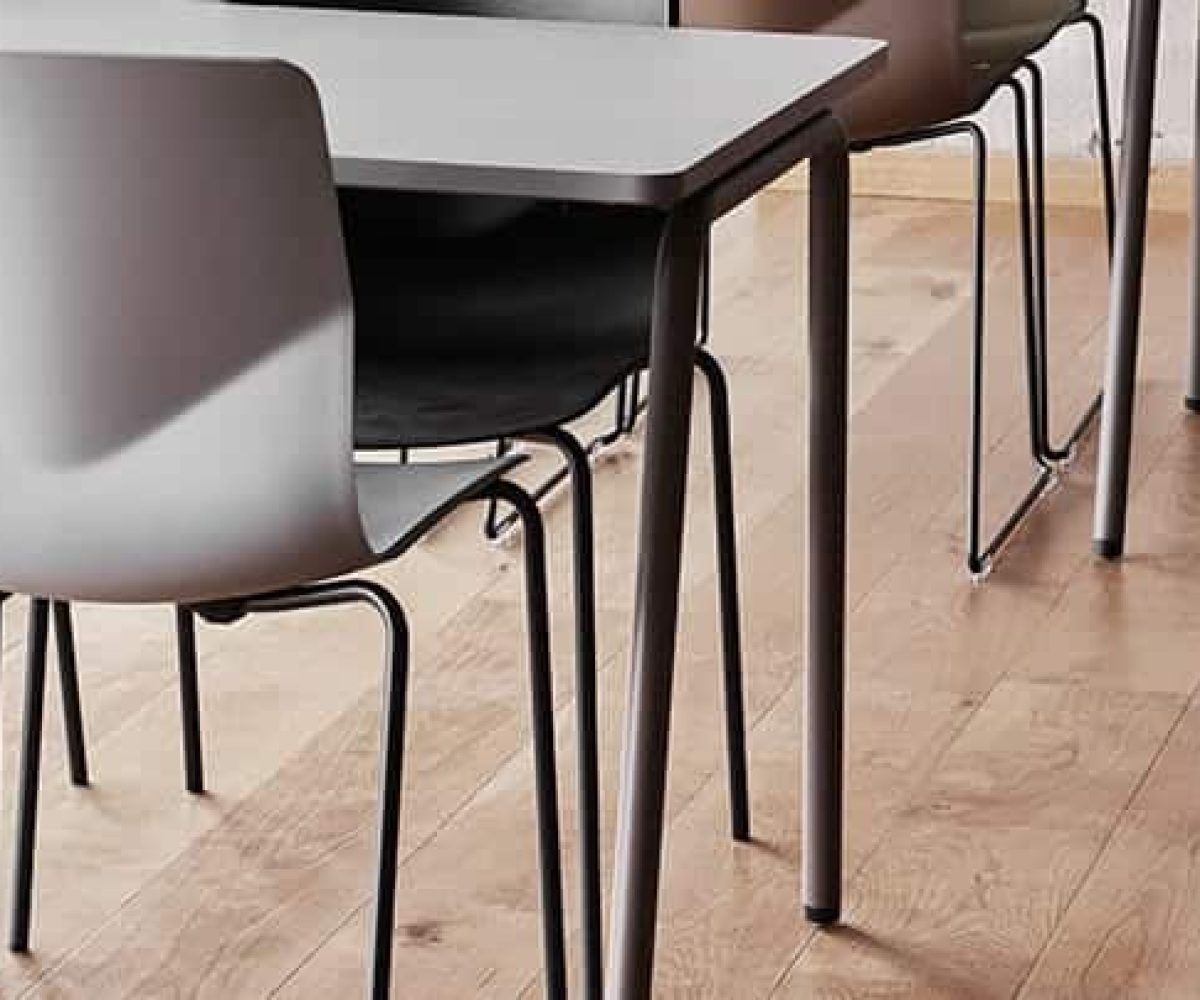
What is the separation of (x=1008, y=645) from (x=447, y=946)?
86cm

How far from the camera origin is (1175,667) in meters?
2.97

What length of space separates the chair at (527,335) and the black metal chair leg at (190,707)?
295mm

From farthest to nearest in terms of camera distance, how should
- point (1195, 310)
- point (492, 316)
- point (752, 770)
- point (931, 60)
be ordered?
point (1195, 310) → point (931, 60) → point (752, 770) → point (492, 316)

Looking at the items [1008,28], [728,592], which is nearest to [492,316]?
[728,592]

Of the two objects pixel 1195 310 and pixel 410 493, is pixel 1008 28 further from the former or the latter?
pixel 410 493

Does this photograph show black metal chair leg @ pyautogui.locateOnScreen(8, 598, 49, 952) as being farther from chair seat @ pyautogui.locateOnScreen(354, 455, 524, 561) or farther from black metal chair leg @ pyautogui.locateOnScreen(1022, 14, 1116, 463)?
black metal chair leg @ pyautogui.locateOnScreen(1022, 14, 1116, 463)

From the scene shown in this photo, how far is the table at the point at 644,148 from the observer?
1.85m

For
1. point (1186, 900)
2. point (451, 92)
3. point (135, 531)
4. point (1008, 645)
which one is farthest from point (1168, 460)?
point (135, 531)

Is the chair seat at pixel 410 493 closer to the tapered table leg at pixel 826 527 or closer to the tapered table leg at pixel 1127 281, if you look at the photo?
the tapered table leg at pixel 826 527

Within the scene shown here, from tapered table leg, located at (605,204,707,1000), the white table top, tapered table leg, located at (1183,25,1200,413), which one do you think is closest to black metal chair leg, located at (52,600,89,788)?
the white table top

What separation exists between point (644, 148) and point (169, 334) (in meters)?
0.33

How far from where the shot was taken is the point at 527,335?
253cm

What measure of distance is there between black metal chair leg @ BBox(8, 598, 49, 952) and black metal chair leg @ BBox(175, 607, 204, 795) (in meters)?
0.17

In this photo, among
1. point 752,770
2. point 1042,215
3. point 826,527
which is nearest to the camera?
point 826,527
